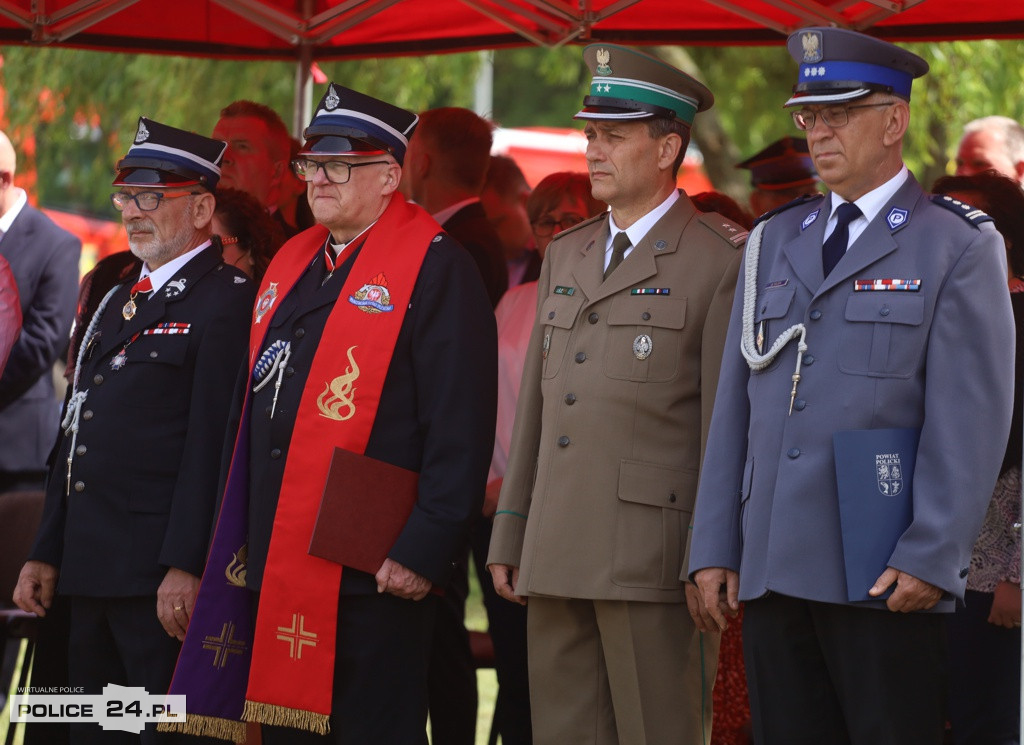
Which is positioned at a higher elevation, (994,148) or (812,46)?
(994,148)

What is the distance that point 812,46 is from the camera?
382 centimetres

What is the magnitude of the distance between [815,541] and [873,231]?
2.46 ft

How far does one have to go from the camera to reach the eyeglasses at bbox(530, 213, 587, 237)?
589 centimetres

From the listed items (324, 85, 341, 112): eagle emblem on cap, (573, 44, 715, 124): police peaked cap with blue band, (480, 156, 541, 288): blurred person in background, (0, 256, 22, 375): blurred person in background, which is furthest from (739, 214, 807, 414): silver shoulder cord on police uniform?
(480, 156, 541, 288): blurred person in background

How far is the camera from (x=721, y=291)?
13.6ft

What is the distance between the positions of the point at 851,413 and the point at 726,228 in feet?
3.18

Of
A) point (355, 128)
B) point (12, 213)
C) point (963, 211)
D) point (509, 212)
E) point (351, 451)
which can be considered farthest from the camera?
point (509, 212)

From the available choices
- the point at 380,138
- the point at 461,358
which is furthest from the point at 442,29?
the point at 461,358

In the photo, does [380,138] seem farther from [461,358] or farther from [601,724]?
[601,724]

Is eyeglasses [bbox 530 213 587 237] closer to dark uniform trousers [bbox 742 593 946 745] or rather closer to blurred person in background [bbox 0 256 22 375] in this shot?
blurred person in background [bbox 0 256 22 375]

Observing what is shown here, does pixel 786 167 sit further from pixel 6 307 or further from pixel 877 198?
pixel 6 307

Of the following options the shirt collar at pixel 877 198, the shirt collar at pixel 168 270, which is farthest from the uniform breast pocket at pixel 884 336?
the shirt collar at pixel 168 270

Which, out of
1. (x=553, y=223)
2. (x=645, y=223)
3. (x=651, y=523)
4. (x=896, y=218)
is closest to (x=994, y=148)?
(x=553, y=223)

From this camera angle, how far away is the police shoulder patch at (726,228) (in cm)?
432
